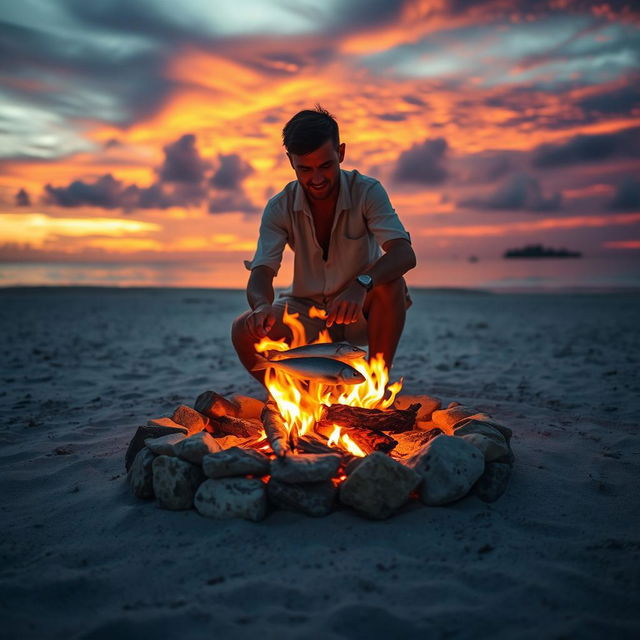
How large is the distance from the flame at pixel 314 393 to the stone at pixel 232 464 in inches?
20.7

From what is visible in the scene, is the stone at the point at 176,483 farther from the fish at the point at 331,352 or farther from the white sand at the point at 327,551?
the fish at the point at 331,352

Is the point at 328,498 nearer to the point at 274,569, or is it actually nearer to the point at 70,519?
the point at 274,569

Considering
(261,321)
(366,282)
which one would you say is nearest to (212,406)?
(261,321)

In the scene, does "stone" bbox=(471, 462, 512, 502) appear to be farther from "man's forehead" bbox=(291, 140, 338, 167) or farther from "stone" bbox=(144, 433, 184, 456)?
"man's forehead" bbox=(291, 140, 338, 167)

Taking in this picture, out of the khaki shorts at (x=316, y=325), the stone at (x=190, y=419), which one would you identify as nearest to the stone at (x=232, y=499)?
the stone at (x=190, y=419)

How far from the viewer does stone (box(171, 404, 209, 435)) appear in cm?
378

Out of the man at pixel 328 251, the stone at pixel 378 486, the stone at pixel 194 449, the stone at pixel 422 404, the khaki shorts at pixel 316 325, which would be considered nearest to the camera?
the stone at pixel 378 486

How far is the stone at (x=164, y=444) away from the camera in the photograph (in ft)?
9.93

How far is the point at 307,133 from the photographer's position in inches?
141

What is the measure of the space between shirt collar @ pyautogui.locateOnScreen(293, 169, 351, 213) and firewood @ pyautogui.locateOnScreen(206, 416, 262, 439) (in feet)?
5.84

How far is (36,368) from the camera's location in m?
6.93

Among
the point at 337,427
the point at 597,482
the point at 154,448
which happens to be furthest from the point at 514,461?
the point at 154,448

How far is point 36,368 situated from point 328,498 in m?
5.75

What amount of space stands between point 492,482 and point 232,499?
1505 millimetres
